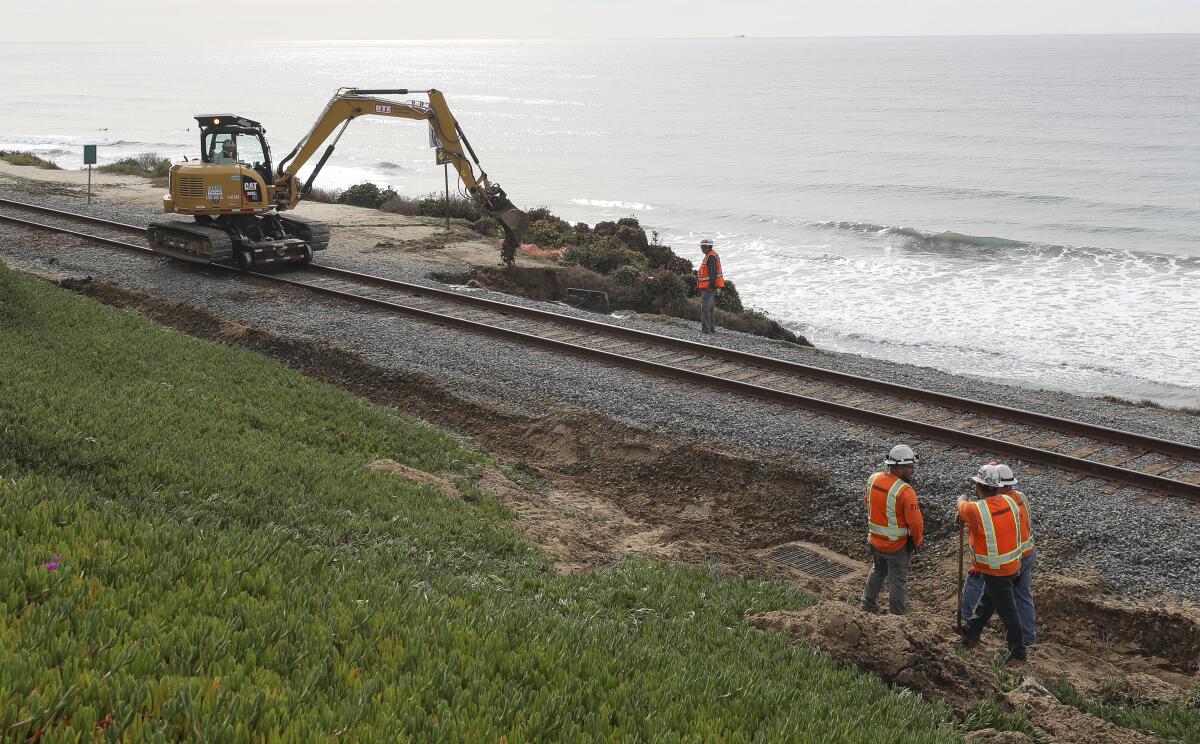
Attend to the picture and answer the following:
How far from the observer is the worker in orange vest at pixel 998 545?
783 cm

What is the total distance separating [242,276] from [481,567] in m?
15.2

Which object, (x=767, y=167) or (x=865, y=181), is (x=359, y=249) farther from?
(x=767, y=167)

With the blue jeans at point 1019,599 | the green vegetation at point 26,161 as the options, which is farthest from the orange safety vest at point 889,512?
the green vegetation at point 26,161

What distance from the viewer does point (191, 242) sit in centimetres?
2108

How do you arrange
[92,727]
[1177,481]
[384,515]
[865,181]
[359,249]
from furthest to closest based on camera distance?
[865,181] → [359,249] → [1177,481] → [384,515] → [92,727]

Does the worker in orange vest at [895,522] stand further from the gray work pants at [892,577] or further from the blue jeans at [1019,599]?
the blue jeans at [1019,599]

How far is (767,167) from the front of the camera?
80.1 m

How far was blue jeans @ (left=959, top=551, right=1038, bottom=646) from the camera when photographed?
26.6ft

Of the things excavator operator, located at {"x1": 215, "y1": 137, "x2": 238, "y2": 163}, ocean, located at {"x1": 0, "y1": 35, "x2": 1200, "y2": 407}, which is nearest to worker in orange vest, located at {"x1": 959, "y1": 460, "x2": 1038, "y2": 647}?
ocean, located at {"x1": 0, "y1": 35, "x2": 1200, "y2": 407}

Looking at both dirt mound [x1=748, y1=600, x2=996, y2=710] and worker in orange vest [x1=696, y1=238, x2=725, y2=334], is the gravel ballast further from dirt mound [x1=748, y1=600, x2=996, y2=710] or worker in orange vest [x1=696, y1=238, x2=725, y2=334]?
dirt mound [x1=748, y1=600, x2=996, y2=710]

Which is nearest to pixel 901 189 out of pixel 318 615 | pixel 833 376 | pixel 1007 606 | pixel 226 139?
pixel 226 139

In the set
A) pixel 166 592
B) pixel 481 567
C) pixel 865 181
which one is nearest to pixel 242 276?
pixel 481 567

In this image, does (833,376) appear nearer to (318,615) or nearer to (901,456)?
(901,456)

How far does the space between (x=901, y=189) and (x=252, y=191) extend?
5312 cm
